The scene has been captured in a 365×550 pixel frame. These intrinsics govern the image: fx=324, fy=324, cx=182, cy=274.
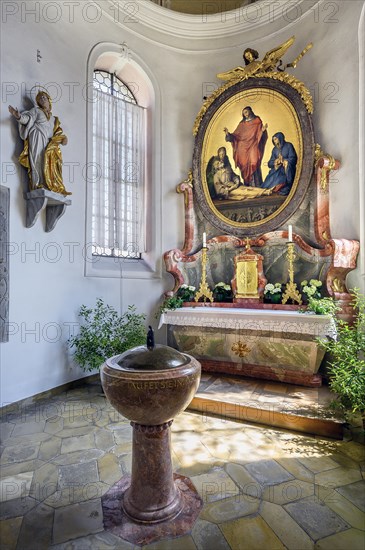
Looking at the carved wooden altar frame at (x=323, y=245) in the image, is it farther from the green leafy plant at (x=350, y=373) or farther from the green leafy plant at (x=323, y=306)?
the green leafy plant at (x=350, y=373)

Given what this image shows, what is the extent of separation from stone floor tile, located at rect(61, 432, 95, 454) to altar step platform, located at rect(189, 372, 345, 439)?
4.14ft

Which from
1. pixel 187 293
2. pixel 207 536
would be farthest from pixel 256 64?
pixel 207 536

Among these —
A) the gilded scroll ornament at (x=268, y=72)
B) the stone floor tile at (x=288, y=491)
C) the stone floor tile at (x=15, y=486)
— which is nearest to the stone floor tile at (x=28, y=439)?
the stone floor tile at (x=15, y=486)

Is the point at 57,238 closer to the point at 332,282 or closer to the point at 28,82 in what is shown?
the point at 28,82

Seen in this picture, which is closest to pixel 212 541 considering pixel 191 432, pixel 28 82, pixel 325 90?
pixel 191 432

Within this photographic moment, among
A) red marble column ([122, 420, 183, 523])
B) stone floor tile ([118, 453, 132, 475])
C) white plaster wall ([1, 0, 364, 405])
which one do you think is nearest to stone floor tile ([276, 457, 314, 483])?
red marble column ([122, 420, 183, 523])

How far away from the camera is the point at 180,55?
647cm

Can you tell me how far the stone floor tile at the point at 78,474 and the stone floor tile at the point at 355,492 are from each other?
181cm

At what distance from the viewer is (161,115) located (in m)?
6.25

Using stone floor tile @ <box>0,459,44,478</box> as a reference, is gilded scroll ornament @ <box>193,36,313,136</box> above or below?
above

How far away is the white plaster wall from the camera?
398 cm

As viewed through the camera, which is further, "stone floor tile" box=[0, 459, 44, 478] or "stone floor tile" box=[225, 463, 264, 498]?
"stone floor tile" box=[0, 459, 44, 478]

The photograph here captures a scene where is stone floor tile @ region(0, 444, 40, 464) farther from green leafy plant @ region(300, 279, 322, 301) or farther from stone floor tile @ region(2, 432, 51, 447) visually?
green leafy plant @ region(300, 279, 322, 301)

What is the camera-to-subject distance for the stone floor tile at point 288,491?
7.25ft
